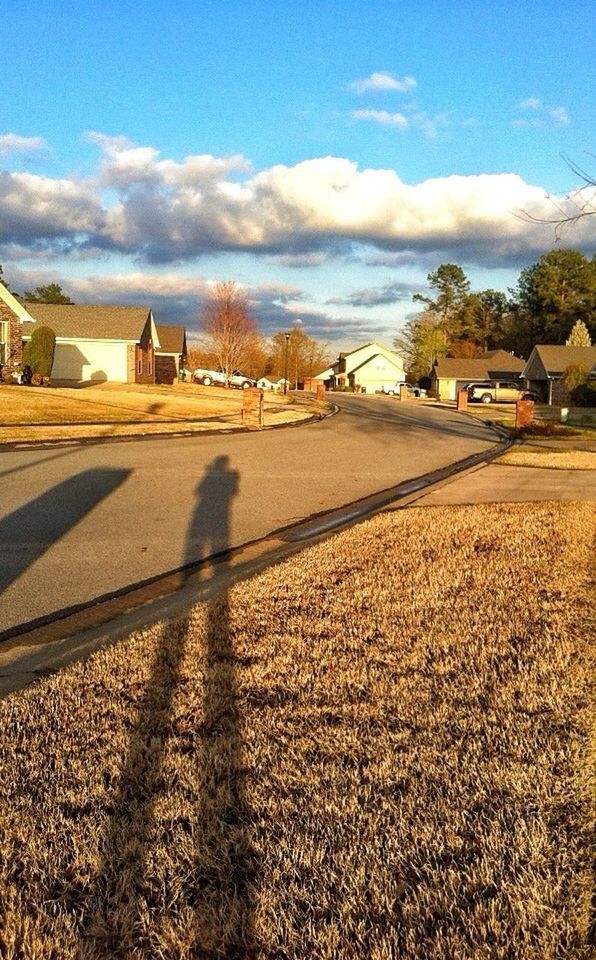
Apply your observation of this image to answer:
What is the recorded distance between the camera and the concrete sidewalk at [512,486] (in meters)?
10.8

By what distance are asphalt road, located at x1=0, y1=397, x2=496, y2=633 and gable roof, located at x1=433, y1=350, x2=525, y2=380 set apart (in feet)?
213

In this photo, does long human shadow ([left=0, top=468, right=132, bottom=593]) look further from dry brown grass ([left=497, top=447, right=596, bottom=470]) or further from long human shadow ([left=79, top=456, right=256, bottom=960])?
dry brown grass ([left=497, top=447, right=596, bottom=470])

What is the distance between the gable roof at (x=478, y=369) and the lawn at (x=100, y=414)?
51479mm

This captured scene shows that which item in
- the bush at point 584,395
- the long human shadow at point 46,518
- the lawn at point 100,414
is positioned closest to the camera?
the long human shadow at point 46,518

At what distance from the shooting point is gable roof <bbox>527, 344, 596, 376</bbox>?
6221cm

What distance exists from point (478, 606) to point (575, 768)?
228 centimetres

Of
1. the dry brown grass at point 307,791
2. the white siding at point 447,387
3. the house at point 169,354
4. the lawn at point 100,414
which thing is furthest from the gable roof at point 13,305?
the white siding at point 447,387

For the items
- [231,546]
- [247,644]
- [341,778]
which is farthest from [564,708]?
[231,546]

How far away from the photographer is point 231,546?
7758 mm

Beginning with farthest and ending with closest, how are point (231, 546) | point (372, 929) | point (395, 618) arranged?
1. point (231, 546)
2. point (395, 618)
3. point (372, 929)

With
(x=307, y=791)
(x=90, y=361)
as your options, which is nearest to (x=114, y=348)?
(x=90, y=361)

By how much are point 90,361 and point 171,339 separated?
603 inches

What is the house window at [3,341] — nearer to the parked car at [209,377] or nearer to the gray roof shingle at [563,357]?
the parked car at [209,377]

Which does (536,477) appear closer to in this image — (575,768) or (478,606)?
(478,606)
